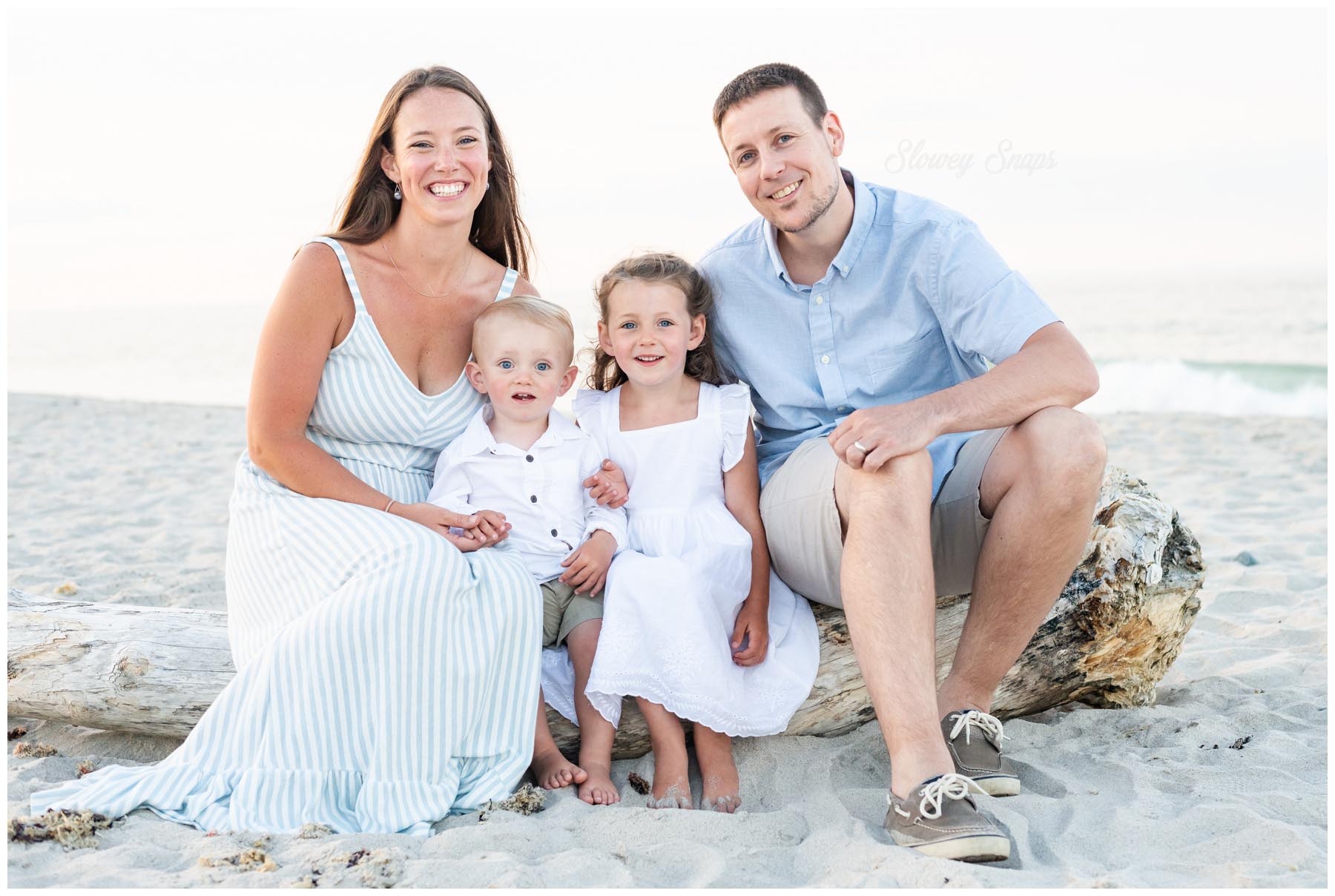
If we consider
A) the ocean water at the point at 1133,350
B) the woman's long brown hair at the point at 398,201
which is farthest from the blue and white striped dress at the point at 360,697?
the ocean water at the point at 1133,350

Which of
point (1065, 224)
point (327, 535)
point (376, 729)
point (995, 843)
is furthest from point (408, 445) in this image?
point (1065, 224)

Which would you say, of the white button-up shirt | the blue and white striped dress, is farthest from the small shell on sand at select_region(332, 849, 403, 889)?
the white button-up shirt

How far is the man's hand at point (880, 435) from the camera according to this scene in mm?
2480

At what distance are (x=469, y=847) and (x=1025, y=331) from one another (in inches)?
75.1

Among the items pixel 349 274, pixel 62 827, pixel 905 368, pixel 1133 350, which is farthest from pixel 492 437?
pixel 1133 350

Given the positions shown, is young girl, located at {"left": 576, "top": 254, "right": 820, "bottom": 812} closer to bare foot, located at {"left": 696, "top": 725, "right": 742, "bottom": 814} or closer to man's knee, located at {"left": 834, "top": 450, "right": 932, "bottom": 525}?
bare foot, located at {"left": 696, "top": 725, "right": 742, "bottom": 814}

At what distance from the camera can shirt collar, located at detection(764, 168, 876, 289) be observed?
3.05 meters

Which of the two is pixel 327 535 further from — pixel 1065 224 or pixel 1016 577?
pixel 1065 224

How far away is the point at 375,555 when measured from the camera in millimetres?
2576

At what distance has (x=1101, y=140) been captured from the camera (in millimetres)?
18359

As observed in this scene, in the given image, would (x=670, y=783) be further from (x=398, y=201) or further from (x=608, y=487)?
(x=398, y=201)

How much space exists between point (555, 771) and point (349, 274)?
148cm

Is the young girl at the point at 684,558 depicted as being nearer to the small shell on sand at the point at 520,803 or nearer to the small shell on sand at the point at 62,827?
the small shell on sand at the point at 520,803

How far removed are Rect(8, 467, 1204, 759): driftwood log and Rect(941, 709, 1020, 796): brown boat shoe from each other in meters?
0.35
